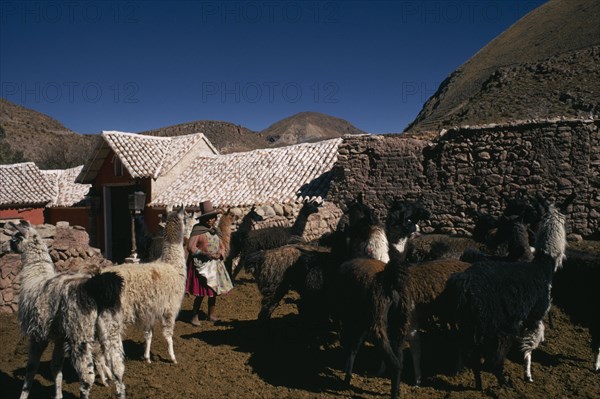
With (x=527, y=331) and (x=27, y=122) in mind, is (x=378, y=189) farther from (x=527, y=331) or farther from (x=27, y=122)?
(x=27, y=122)

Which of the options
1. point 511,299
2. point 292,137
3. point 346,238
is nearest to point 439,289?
point 511,299

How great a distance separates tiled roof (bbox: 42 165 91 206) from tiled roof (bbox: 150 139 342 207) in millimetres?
6289

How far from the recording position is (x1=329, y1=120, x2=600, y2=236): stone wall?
8711 mm

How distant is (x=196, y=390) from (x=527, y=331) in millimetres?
3468

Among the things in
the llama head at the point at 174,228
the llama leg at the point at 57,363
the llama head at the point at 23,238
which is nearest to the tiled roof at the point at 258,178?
the llama head at the point at 174,228

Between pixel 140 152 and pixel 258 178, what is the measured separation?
537 cm

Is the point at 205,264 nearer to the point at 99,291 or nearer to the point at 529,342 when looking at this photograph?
the point at 99,291

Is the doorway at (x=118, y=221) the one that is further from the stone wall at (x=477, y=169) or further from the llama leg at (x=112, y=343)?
the llama leg at (x=112, y=343)

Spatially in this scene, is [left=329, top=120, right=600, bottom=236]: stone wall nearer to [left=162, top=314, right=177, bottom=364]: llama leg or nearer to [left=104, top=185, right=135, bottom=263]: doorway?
[left=162, top=314, right=177, bottom=364]: llama leg

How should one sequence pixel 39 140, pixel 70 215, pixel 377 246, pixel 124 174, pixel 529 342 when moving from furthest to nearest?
pixel 39 140, pixel 70 215, pixel 124 174, pixel 377 246, pixel 529 342

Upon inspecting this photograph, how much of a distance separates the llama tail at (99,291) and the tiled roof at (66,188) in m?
17.6

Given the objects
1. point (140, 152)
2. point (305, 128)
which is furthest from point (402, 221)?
point (305, 128)

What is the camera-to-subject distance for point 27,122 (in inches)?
1761

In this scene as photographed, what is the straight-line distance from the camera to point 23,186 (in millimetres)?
20109
